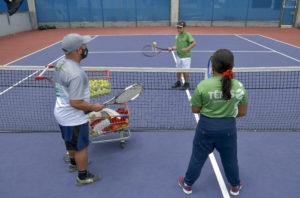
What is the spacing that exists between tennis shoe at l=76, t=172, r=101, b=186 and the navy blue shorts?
501 millimetres

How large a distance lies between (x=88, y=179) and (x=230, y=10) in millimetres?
21420

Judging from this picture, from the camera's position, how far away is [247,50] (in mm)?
11773

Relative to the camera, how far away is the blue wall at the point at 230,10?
822 inches

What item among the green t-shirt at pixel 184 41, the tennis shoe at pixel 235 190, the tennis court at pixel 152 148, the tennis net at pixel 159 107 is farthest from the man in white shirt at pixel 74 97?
the green t-shirt at pixel 184 41

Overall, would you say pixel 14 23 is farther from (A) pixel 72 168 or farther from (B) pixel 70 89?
(B) pixel 70 89

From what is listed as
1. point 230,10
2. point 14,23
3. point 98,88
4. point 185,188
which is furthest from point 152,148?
point 230,10

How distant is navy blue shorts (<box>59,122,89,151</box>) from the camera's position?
288 cm

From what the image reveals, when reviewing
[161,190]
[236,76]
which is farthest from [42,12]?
[161,190]

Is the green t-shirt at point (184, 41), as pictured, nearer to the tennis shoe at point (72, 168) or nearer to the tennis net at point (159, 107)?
the tennis net at point (159, 107)

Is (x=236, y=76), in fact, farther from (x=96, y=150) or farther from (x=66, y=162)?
(x=66, y=162)

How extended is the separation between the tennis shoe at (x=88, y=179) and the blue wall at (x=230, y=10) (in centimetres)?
2042

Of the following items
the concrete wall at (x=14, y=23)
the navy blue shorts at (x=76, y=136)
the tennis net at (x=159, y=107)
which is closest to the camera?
the navy blue shorts at (x=76, y=136)

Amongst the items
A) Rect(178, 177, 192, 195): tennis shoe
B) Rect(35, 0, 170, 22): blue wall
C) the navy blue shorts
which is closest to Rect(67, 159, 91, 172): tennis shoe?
the navy blue shorts

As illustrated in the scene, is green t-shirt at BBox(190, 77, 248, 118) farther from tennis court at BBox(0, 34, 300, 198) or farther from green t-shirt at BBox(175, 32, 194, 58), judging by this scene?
green t-shirt at BBox(175, 32, 194, 58)
